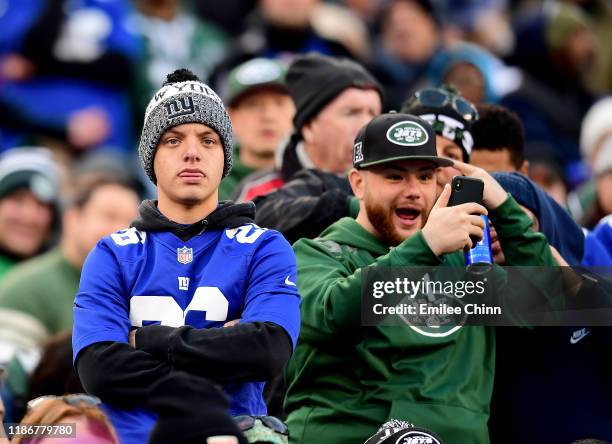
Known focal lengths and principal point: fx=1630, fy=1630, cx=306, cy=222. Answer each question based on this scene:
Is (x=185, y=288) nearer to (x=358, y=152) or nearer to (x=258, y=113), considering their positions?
(x=358, y=152)

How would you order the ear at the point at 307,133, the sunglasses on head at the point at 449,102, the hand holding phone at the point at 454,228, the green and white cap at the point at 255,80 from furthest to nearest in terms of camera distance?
1. the green and white cap at the point at 255,80
2. the ear at the point at 307,133
3. the sunglasses on head at the point at 449,102
4. the hand holding phone at the point at 454,228

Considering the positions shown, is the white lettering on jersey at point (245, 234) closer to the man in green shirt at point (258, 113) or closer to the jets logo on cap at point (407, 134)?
the jets logo on cap at point (407, 134)

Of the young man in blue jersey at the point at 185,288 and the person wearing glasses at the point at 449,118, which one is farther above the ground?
the person wearing glasses at the point at 449,118

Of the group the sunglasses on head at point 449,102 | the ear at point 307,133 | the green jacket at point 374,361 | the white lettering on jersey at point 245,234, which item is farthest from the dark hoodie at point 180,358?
the ear at point 307,133

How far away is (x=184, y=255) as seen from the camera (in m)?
6.59

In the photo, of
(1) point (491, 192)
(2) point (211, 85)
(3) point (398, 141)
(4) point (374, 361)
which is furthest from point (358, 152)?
(2) point (211, 85)

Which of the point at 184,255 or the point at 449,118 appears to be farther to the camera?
the point at 449,118

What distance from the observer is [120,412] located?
20.7 feet

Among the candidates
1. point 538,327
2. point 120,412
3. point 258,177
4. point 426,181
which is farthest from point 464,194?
point 258,177

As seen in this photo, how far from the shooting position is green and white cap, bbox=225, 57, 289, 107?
10211 mm

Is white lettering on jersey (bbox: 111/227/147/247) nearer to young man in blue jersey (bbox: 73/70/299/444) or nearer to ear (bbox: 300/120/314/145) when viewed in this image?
young man in blue jersey (bbox: 73/70/299/444)

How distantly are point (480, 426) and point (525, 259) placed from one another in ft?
2.47

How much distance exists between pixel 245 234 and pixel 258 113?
352cm

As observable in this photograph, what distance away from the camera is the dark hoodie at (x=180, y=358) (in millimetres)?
6230
